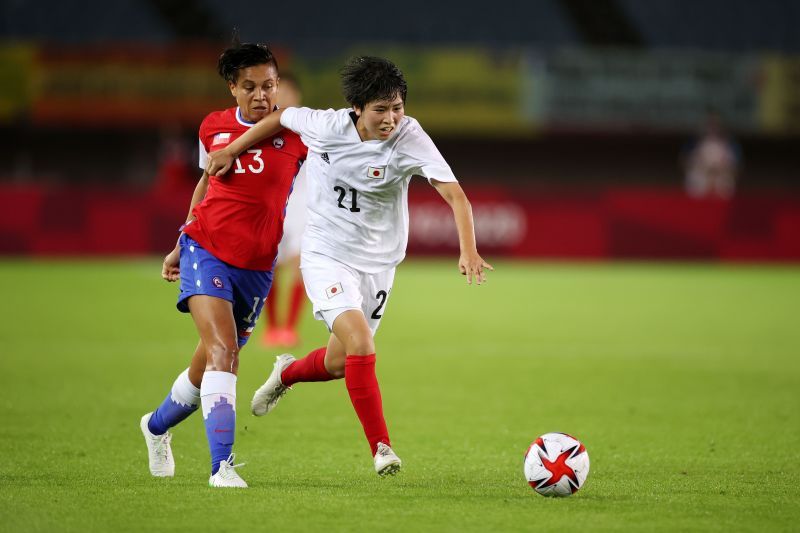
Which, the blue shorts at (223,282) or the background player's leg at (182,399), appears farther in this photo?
the background player's leg at (182,399)

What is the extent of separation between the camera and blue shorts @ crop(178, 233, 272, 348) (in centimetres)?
557

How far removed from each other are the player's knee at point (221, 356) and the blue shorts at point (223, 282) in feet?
0.76

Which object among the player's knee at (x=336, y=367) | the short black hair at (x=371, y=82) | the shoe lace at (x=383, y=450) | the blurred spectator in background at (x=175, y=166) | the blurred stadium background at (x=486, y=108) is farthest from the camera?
the blurred spectator in background at (x=175, y=166)

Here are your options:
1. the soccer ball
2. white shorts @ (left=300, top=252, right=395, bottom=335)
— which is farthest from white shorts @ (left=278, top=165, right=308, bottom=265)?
the soccer ball

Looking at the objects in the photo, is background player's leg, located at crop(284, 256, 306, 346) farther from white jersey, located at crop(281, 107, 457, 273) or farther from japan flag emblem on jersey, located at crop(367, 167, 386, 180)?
japan flag emblem on jersey, located at crop(367, 167, 386, 180)

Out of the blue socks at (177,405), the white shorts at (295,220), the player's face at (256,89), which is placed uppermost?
the white shorts at (295,220)

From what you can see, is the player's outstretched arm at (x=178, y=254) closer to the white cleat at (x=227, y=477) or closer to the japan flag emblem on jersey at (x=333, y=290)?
the japan flag emblem on jersey at (x=333, y=290)

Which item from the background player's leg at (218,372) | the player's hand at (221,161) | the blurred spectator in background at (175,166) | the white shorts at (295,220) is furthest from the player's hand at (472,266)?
the blurred spectator in background at (175,166)

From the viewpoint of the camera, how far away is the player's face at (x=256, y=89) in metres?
5.71

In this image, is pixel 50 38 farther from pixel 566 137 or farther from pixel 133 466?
pixel 133 466

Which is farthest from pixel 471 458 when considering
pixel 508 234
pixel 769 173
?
pixel 769 173

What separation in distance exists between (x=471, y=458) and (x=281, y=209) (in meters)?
1.69

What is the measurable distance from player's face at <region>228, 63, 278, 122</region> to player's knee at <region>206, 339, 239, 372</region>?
3.78ft

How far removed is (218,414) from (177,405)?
A: 50 centimetres
